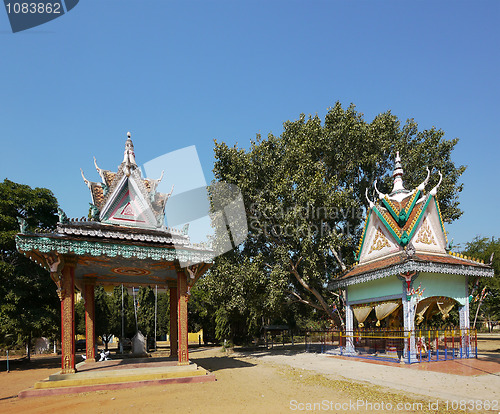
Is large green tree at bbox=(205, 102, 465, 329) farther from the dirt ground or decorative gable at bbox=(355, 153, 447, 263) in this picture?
the dirt ground

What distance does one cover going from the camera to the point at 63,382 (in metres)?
11.6

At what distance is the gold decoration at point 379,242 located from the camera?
1933 cm

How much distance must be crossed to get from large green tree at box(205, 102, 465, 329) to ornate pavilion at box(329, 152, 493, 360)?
10.8 ft

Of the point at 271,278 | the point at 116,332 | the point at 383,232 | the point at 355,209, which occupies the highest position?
the point at 355,209

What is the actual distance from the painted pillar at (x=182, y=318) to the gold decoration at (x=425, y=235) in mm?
11347

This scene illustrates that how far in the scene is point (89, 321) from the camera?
17172 millimetres

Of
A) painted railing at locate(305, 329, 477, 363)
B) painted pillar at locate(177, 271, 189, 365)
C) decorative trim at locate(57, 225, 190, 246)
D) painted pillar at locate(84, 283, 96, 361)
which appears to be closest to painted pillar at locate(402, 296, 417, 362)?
painted railing at locate(305, 329, 477, 363)

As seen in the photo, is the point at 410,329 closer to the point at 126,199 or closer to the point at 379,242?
the point at 379,242

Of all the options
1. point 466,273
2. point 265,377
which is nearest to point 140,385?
point 265,377

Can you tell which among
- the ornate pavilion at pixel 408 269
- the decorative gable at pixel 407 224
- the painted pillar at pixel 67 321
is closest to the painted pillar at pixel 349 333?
the ornate pavilion at pixel 408 269

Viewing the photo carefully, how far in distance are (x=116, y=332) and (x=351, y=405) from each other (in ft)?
85.5

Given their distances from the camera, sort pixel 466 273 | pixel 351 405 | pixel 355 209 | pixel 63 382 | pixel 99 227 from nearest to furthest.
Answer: pixel 351 405 → pixel 63 382 → pixel 99 227 → pixel 466 273 → pixel 355 209

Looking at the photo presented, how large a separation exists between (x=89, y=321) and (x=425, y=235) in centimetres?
1654

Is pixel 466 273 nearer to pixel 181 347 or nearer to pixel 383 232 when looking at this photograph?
pixel 383 232
